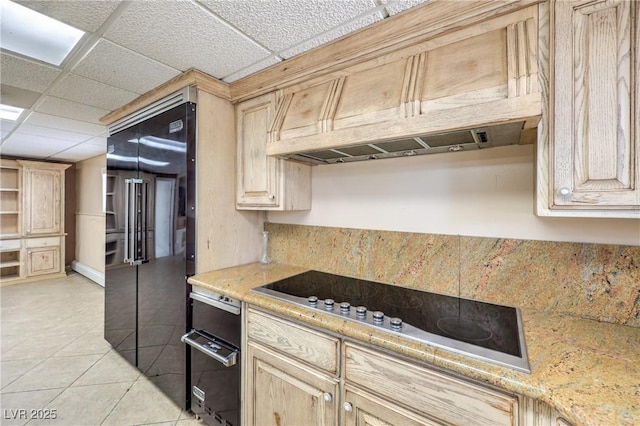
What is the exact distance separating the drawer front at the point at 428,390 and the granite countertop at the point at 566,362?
6 centimetres

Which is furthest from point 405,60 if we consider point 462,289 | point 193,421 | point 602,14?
point 193,421

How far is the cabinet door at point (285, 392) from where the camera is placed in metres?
1.28

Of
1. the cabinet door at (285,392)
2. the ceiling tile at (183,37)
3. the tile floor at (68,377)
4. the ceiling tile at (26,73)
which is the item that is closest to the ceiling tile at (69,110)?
the ceiling tile at (26,73)

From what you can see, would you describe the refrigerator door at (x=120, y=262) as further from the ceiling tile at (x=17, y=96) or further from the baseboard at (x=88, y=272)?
the baseboard at (x=88, y=272)

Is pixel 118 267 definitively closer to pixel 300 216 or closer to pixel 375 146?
pixel 300 216

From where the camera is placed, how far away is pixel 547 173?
105cm

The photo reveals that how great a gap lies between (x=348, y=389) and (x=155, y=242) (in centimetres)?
177

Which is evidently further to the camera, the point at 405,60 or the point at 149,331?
Result: the point at 149,331

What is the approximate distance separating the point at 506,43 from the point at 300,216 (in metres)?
1.62

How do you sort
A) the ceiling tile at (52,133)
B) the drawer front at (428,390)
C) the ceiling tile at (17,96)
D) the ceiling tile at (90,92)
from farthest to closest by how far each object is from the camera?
the ceiling tile at (52,133) < the ceiling tile at (17,96) < the ceiling tile at (90,92) < the drawer front at (428,390)

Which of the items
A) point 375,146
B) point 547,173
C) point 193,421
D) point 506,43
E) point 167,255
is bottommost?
point 193,421

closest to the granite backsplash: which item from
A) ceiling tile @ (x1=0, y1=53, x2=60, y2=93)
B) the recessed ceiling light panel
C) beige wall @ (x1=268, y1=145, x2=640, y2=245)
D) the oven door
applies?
beige wall @ (x1=268, y1=145, x2=640, y2=245)

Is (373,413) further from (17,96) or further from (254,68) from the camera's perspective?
(17,96)

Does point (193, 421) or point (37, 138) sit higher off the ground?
point (37, 138)
